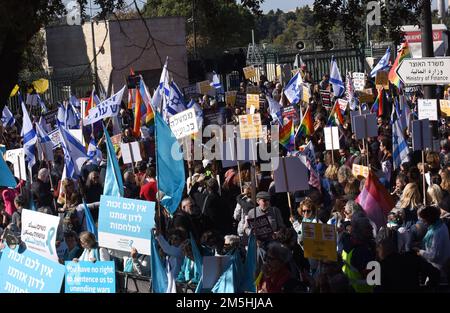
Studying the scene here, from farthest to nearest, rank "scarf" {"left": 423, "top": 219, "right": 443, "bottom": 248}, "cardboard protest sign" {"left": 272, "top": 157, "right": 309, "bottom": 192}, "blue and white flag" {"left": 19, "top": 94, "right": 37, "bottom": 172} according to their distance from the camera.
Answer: "blue and white flag" {"left": 19, "top": 94, "right": 37, "bottom": 172} → "cardboard protest sign" {"left": 272, "top": 157, "right": 309, "bottom": 192} → "scarf" {"left": 423, "top": 219, "right": 443, "bottom": 248}

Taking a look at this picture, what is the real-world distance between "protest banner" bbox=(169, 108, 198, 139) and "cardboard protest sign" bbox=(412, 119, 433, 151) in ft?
10.0

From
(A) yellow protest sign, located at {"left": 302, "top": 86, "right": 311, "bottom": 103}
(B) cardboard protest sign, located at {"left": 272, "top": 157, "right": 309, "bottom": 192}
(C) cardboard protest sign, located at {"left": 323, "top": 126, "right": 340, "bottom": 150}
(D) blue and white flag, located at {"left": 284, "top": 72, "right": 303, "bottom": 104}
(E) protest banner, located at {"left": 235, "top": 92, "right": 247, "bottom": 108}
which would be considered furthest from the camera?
(E) protest banner, located at {"left": 235, "top": 92, "right": 247, "bottom": 108}

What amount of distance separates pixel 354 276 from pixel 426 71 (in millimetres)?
7142

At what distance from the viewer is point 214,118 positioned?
1888 cm

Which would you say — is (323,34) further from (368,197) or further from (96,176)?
(96,176)

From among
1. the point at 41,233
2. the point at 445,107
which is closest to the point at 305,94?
the point at 445,107

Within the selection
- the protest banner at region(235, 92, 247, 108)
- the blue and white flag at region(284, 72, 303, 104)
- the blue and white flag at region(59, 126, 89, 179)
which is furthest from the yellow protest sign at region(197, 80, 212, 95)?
the blue and white flag at region(59, 126, 89, 179)

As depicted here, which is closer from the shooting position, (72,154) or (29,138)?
(72,154)

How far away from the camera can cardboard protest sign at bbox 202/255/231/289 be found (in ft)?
29.1

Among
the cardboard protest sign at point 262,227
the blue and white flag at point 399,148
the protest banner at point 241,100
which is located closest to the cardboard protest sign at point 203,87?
the protest banner at point 241,100

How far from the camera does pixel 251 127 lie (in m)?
15.4

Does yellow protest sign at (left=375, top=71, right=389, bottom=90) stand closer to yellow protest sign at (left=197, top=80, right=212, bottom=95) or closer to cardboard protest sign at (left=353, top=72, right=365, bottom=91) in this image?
cardboard protest sign at (left=353, top=72, right=365, bottom=91)

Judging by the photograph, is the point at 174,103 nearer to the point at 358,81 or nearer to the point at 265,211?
the point at 358,81

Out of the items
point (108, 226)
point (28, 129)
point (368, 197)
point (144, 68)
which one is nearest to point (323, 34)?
point (368, 197)
